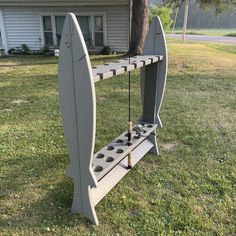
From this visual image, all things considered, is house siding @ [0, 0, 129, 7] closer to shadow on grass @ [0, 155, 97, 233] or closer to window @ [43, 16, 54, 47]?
window @ [43, 16, 54, 47]

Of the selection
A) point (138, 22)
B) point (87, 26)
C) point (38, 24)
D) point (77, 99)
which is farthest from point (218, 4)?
point (77, 99)

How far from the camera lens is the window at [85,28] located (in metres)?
11.6

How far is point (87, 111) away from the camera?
5.72 ft

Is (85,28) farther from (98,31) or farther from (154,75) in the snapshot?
(154,75)

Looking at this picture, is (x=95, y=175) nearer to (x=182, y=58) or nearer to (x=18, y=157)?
(x=18, y=157)

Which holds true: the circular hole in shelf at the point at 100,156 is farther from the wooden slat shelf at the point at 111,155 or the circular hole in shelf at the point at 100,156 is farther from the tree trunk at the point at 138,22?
the tree trunk at the point at 138,22

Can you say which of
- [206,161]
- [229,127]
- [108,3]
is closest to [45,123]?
[206,161]

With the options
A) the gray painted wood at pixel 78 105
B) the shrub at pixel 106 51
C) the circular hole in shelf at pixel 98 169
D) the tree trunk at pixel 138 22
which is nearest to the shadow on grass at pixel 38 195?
the gray painted wood at pixel 78 105

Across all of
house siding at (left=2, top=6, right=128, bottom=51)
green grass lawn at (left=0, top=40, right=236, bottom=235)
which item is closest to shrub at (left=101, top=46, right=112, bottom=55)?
house siding at (left=2, top=6, right=128, bottom=51)

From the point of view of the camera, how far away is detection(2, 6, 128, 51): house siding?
1133 centimetres

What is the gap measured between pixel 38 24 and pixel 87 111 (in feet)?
37.8

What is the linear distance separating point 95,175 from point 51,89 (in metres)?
4.09

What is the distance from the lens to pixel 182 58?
9766 millimetres

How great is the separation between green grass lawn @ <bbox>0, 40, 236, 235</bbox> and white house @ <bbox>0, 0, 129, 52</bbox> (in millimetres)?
6996
